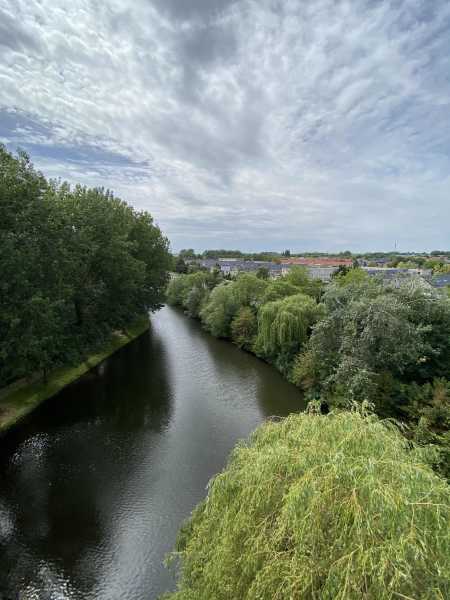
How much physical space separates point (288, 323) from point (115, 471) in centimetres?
1351

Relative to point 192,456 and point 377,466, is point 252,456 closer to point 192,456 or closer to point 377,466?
point 377,466

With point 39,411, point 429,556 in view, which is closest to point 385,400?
point 429,556

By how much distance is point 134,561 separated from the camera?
28.8 ft

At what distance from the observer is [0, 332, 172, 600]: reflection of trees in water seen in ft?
27.9

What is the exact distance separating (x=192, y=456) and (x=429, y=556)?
10826 mm

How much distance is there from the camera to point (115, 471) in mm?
12148

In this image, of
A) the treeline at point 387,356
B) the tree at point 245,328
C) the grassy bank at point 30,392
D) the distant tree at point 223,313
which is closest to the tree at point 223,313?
the distant tree at point 223,313

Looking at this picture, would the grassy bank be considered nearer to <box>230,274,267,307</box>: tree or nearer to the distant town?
<box>230,274,267,307</box>: tree

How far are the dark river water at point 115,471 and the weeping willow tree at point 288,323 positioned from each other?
2291mm

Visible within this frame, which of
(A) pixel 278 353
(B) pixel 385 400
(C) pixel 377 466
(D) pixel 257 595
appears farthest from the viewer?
(A) pixel 278 353

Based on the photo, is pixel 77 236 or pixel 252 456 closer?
pixel 252 456

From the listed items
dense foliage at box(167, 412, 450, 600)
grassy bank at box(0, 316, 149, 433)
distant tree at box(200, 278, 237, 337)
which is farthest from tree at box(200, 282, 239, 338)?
dense foliage at box(167, 412, 450, 600)

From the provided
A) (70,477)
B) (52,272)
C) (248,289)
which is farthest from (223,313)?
(70,477)

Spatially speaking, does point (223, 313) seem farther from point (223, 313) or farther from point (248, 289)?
point (248, 289)
